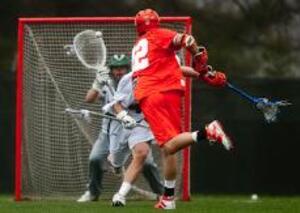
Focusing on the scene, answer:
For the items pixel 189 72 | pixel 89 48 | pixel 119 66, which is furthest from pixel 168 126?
pixel 89 48

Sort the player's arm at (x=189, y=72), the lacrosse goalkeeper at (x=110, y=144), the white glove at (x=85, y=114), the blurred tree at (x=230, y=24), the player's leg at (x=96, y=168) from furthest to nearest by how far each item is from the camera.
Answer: the blurred tree at (x=230, y=24), the white glove at (x=85, y=114), the player's leg at (x=96, y=168), the lacrosse goalkeeper at (x=110, y=144), the player's arm at (x=189, y=72)

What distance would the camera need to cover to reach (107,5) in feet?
64.5

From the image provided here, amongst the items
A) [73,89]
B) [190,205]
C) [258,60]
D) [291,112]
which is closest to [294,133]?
[291,112]

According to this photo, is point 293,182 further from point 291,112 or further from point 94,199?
point 94,199

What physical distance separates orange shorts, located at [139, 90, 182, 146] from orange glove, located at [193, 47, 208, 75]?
0.35m

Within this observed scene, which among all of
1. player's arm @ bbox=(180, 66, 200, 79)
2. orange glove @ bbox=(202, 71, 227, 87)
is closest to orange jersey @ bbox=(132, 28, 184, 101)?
orange glove @ bbox=(202, 71, 227, 87)

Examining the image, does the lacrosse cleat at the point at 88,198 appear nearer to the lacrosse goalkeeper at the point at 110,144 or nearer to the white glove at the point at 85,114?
the lacrosse goalkeeper at the point at 110,144

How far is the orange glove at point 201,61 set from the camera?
12102mm

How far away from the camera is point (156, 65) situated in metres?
12.1

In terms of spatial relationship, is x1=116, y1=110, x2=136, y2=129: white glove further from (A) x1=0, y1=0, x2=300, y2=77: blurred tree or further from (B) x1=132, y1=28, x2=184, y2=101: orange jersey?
(A) x1=0, y1=0, x2=300, y2=77: blurred tree

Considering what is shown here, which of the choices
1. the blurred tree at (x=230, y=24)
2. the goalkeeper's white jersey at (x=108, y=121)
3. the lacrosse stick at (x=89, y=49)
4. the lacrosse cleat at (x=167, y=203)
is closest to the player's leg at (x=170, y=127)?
the lacrosse cleat at (x=167, y=203)

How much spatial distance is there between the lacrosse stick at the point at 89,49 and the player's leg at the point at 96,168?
79 cm

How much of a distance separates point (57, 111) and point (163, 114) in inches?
124

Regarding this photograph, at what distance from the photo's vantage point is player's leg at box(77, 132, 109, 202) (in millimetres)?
14297
